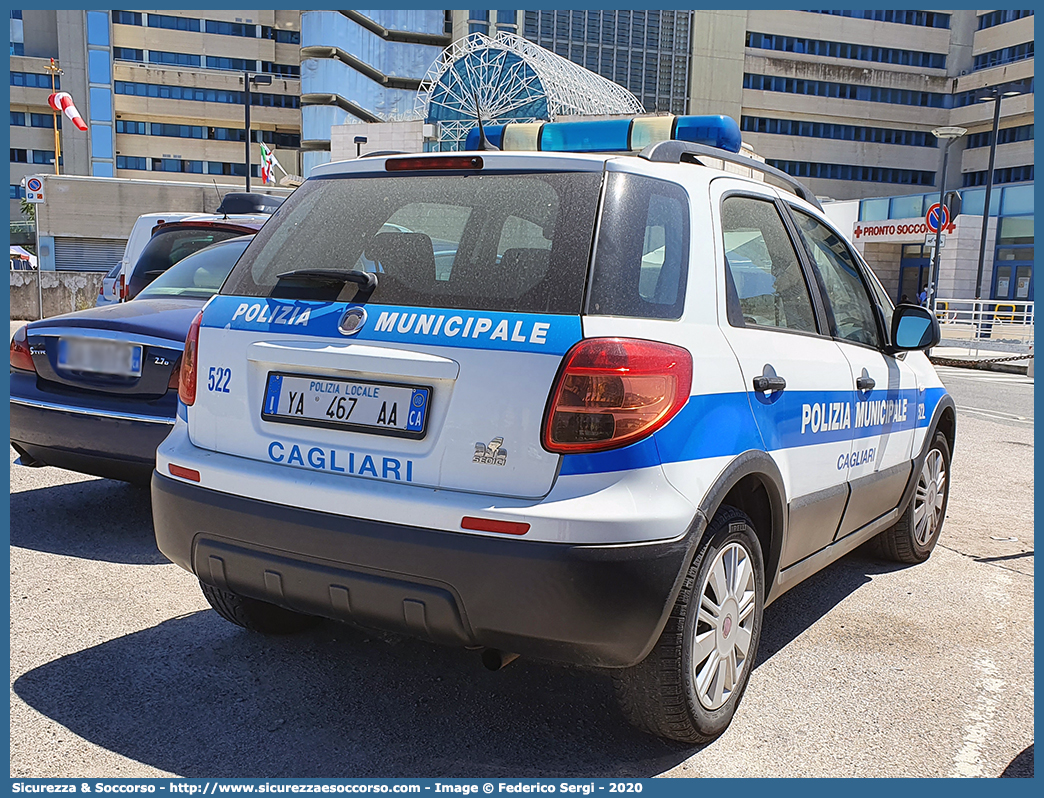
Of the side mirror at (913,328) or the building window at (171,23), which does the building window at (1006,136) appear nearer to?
the building window at (171,23)

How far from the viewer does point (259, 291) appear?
3.12 meters

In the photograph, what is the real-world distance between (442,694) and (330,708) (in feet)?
1.23

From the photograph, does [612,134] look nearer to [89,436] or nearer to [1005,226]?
[89,436]

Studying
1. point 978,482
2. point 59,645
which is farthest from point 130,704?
point 978,482

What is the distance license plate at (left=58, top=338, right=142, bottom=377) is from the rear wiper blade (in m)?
2.14

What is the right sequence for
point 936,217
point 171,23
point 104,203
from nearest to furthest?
point 936,217 → point 104,203 → point 171,23

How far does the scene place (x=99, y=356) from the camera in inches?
193

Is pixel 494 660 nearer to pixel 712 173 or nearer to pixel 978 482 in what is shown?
pixel 712 173

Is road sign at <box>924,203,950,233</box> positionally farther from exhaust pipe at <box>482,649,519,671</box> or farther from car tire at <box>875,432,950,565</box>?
exhaust pipe at <box>482,649,519,671</box>

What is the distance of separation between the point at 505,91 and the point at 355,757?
4488cm

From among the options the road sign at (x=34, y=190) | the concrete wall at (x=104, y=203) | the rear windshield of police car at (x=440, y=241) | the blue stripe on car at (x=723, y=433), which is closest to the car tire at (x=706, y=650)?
the blue stripe on car at (x=723, y=433)

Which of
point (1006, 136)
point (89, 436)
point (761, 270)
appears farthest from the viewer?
point (1006, 136)

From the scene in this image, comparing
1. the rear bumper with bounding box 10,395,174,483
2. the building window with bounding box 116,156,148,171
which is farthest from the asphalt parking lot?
the building window with bounding box 116,156,148,171

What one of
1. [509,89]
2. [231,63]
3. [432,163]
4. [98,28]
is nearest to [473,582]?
[432,163]
